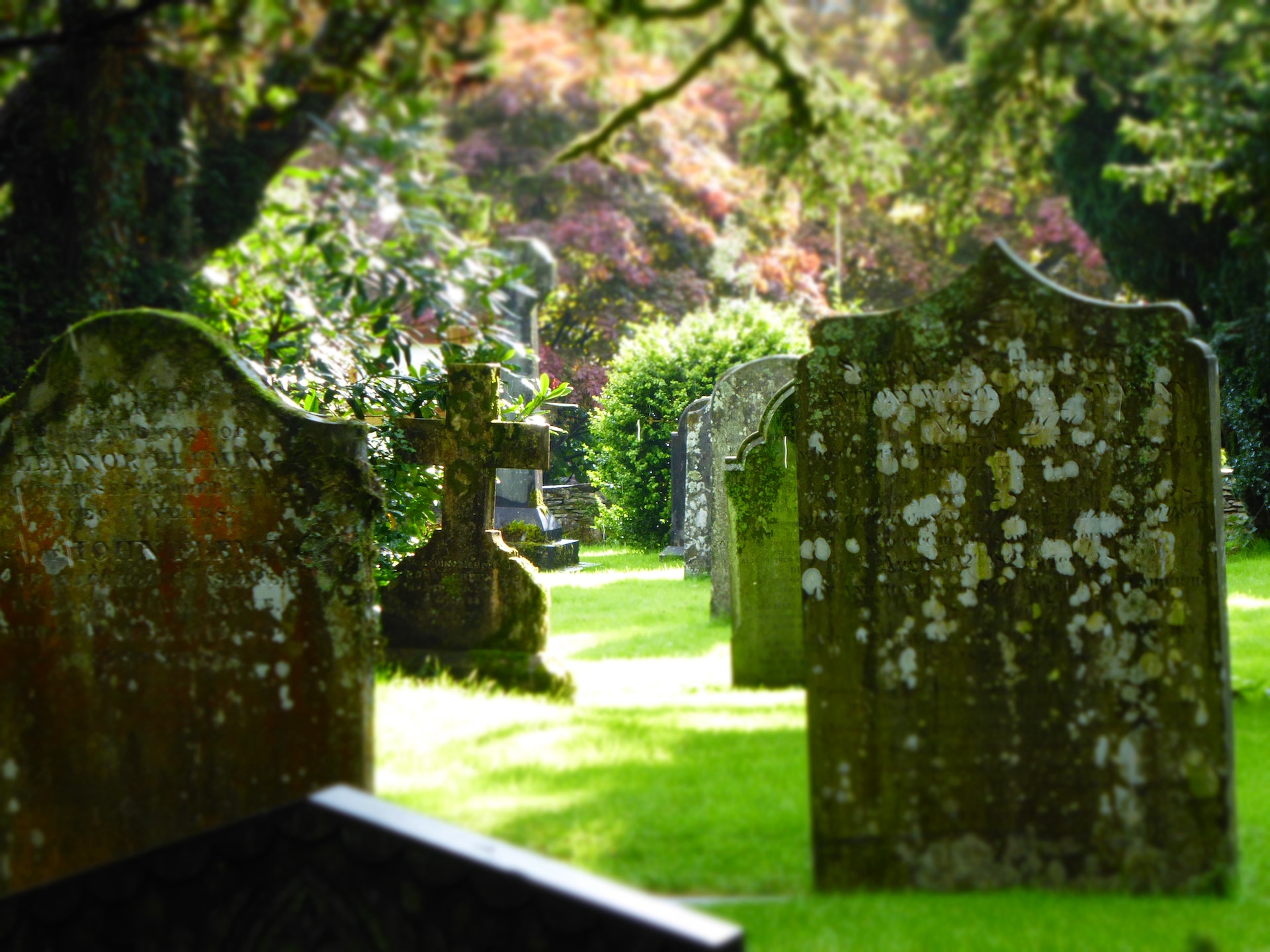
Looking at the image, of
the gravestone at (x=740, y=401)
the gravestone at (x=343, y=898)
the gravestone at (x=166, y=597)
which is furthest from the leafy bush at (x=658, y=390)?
the gravestone at (x=343, y=898)

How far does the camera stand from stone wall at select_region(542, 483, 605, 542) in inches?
835

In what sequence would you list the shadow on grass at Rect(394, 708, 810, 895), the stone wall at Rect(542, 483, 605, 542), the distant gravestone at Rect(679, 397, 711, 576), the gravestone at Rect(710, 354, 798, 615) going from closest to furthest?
the shadow on grass at Rect(394, 708, 810, 895) → the gravestone at Rect(710, 354, 798, 615) → the distant gravestone at Rect(679, 397, 711, 576) → the stone wall at Rect(542, 483, 605, 542)

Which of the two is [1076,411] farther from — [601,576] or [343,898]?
[601,576]

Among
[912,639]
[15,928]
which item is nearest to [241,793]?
[15,928]

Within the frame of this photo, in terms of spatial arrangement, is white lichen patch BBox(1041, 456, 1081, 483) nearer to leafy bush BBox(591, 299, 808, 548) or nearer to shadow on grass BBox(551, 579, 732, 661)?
shadow on grass BBox(551, 579, 732, 661)

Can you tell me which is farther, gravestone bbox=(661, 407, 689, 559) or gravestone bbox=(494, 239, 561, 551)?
gravestone bbox=(661, 407, 689, 559)

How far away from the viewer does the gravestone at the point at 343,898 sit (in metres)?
2.15

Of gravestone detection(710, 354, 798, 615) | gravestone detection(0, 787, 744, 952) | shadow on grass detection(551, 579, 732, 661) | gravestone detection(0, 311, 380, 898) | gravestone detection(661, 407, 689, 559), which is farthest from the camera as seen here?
gravestone detection(661, 407, 689, 559)

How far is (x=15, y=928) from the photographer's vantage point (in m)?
2.69

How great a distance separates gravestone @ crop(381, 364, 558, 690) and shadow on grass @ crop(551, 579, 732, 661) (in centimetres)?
143

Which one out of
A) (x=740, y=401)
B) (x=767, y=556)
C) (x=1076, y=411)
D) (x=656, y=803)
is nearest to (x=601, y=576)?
(x=740, y=401)

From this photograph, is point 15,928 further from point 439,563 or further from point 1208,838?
point 439,563

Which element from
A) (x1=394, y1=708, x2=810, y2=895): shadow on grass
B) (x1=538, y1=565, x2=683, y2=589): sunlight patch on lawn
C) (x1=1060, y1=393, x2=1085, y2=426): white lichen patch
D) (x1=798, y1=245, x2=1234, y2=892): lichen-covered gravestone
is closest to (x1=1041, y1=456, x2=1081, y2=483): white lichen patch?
(x1=798, y1=245, x2=1234, y2=892): lichen-covered gravestone

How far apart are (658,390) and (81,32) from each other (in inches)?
665
